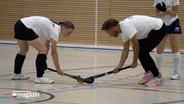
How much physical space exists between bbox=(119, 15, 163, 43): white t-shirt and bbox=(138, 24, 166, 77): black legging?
71 mm

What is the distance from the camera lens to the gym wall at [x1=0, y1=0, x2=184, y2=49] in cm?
1620

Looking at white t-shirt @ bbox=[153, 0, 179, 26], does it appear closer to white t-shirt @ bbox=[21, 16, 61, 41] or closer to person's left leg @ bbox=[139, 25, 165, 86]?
person's left leg @ bbox=[139, 25, 165, 86]

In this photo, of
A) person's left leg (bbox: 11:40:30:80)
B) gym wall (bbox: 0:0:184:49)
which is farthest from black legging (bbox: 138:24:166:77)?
gym wall (bbox: 0:0:184:49)

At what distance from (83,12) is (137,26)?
9.33 metres

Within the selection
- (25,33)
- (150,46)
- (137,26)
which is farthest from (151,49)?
(25,33)

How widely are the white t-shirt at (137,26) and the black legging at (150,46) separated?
7cm

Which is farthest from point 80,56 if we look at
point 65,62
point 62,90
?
point 62,90

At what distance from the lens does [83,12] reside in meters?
16.9

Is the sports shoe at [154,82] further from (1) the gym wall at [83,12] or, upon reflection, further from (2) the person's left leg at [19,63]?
(1) the gym wall at [83,12]

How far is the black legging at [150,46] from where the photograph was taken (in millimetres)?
7832

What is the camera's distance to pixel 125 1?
53.3 feet

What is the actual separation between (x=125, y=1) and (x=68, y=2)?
218 centimetres

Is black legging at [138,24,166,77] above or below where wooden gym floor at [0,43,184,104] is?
above

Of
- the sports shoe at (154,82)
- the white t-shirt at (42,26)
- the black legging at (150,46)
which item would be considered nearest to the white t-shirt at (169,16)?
the black legging at (150,46)
